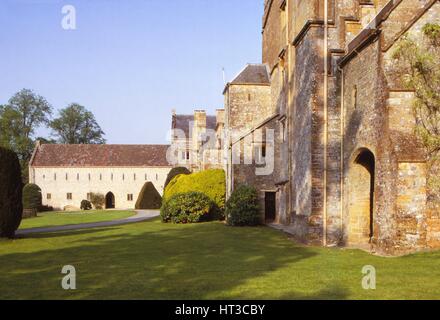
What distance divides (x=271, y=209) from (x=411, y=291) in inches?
692

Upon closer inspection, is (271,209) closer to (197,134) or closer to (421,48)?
(421,48)

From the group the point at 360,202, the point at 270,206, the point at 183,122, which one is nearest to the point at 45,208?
the point at 183,122

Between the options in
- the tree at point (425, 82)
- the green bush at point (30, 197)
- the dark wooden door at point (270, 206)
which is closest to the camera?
the tree at point (425, 82)

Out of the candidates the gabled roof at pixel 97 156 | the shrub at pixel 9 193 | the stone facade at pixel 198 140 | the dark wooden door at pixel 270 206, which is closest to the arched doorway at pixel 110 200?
the gabled roof at pixel 97 156

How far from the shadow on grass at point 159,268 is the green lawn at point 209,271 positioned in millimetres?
19

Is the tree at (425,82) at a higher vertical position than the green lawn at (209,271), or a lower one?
higher

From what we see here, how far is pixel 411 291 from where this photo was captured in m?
7.85

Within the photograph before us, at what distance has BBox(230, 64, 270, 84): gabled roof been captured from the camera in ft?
92.9

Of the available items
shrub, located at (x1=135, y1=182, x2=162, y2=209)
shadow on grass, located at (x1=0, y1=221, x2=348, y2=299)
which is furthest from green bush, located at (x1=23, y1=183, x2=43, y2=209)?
shadow on grass, located at (x1=0, y1=221, x2=348, y2=299)

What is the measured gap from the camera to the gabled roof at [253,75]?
2833 cm

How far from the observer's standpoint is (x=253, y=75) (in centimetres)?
2877

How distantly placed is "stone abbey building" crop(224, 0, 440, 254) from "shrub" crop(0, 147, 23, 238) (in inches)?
463

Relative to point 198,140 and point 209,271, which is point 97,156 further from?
point 209,271

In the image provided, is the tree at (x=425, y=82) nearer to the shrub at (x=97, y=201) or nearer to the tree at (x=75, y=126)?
the shrub at (x=97, y=201)
